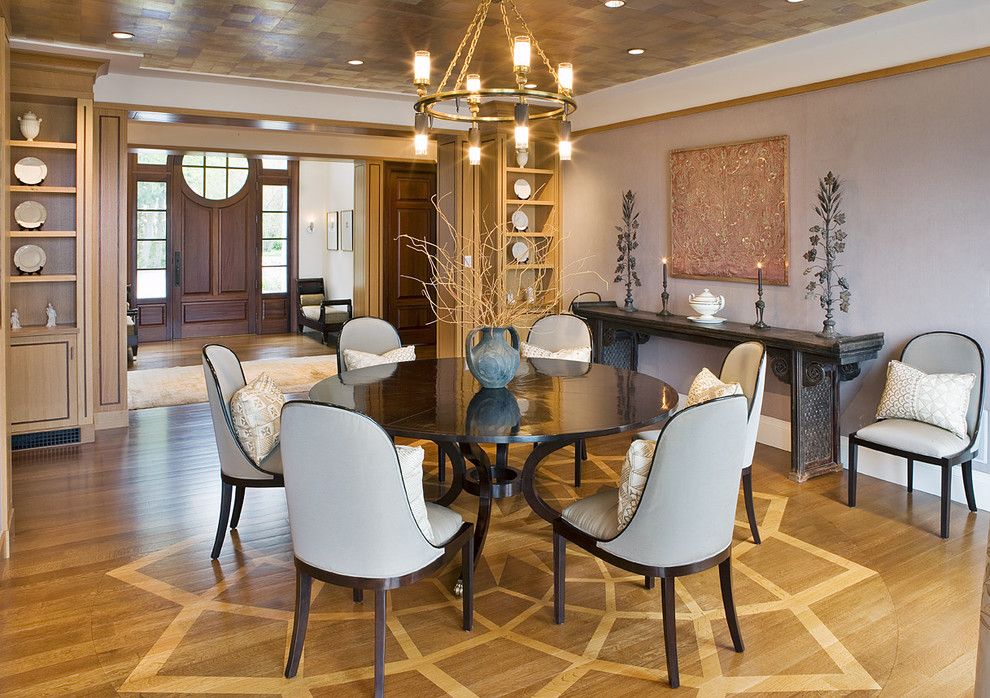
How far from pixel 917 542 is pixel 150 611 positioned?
3.34 m

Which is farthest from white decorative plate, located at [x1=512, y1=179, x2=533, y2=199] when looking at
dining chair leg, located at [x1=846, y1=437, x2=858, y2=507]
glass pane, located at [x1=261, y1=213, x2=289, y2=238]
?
glass pane, located at [x1=261, y1=213, x2=289, y2=238]

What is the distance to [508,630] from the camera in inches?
113

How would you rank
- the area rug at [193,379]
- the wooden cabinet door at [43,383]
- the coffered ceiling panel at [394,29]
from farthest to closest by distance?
the area rug at [193,379] < the wooden cabinet door at [43,383] < the coffered ceiling panel at [394,29]

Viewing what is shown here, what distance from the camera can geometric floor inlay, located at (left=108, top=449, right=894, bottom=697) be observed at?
99.2 inches

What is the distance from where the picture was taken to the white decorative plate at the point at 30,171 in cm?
539

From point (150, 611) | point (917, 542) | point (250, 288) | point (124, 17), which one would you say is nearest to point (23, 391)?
point (124, 17)

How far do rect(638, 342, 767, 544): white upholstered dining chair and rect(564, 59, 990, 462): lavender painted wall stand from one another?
4.66 feet

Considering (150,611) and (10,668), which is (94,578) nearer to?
(150,611)

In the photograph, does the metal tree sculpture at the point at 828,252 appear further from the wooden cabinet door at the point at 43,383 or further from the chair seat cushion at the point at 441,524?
the wooden cabinet door at the point at 43,383

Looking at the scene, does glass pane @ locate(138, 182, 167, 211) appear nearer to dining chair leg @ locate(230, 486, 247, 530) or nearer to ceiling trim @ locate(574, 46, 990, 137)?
ceiling trim @ locate(574, 46, 990, 137)

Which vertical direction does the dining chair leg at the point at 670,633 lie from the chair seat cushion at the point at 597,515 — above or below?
below

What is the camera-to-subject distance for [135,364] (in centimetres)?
901

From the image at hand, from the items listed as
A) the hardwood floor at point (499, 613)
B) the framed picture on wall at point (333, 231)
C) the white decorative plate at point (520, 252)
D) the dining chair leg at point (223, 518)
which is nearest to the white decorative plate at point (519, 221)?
the white decorative plate at point (520, 252)

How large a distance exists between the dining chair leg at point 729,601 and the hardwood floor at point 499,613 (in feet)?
0.17
